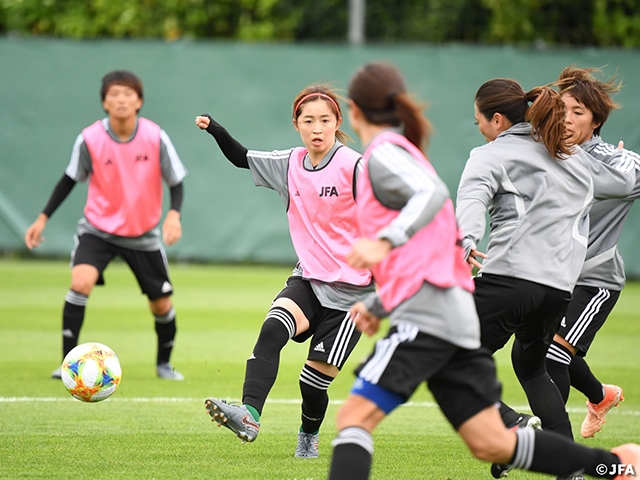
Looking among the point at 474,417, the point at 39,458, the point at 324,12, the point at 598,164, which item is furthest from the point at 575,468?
the point at 324,12

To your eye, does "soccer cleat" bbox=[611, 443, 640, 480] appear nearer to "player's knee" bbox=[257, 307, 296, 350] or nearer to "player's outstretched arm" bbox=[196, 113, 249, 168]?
"player's knee" bbox=[257, 307, 296, 350]

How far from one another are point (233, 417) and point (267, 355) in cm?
58

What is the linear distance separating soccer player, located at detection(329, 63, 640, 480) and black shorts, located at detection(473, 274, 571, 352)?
786mm

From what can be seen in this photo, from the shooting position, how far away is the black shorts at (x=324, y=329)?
5.71 m

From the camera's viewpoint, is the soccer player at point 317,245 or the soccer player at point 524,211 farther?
the soccer player at point 317,245

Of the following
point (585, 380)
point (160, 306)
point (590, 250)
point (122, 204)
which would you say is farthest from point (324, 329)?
point (122, 204)

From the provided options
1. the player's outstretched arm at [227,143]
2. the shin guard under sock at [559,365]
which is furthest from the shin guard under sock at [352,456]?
the player's outstretched arm at [227,143]

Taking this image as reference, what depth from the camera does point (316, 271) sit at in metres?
5.82

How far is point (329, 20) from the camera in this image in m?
19.5

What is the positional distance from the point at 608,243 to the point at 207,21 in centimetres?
1480

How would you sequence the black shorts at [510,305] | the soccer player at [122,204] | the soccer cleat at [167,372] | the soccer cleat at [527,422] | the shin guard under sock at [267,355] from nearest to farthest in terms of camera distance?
the black shorts at [510,305] < the soccer cleat at [527,422] < the shin guard under sock at [267,355] < the soccer player at [122,204] < the soccer cleat at [167,372]

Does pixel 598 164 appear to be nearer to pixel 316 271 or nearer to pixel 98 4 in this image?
pixel 316 271

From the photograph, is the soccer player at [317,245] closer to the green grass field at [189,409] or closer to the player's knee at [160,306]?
the green grass field at [189,409]

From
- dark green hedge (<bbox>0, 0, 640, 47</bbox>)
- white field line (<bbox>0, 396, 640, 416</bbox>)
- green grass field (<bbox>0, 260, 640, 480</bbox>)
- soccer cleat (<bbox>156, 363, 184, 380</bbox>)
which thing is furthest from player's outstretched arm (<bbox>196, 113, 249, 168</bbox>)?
dark green hedge (<bbox>0, 0, 640, 47</bbox>)
